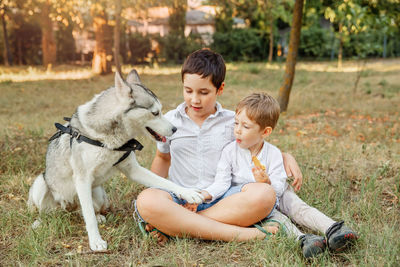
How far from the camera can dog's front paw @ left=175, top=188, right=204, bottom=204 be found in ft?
8.73

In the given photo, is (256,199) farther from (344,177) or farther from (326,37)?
(326,37)

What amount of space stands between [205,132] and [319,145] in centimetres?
261

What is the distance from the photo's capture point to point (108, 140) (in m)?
2.68

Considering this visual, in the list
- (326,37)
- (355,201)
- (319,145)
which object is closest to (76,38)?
(326,37)

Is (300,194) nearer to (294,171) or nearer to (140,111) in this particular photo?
(294,171)

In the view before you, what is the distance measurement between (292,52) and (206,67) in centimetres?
490

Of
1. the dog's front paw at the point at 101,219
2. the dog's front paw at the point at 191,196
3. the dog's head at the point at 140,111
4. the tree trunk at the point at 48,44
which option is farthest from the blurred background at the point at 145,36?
the dog's front paw at the point at 191,196

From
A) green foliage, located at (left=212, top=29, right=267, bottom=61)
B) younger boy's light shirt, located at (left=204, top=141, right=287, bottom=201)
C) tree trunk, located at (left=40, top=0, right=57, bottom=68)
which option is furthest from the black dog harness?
green foliage, located at (left=212, top=29, right=267, bottom=61)

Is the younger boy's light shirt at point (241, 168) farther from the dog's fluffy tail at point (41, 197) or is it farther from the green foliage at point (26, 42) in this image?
the green foliage at point (26, 42)

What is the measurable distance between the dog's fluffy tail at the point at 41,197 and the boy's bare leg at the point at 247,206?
1420 millimetres

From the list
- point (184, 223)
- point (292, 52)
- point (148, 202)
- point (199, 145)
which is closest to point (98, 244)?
point (148, 202)

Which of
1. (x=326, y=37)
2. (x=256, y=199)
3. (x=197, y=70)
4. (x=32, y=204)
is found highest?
(x=326, y=37)

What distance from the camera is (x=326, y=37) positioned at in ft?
87.0

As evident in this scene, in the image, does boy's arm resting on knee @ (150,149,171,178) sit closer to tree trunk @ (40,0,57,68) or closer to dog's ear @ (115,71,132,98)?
dog's ear @ (115,71,132,98)
